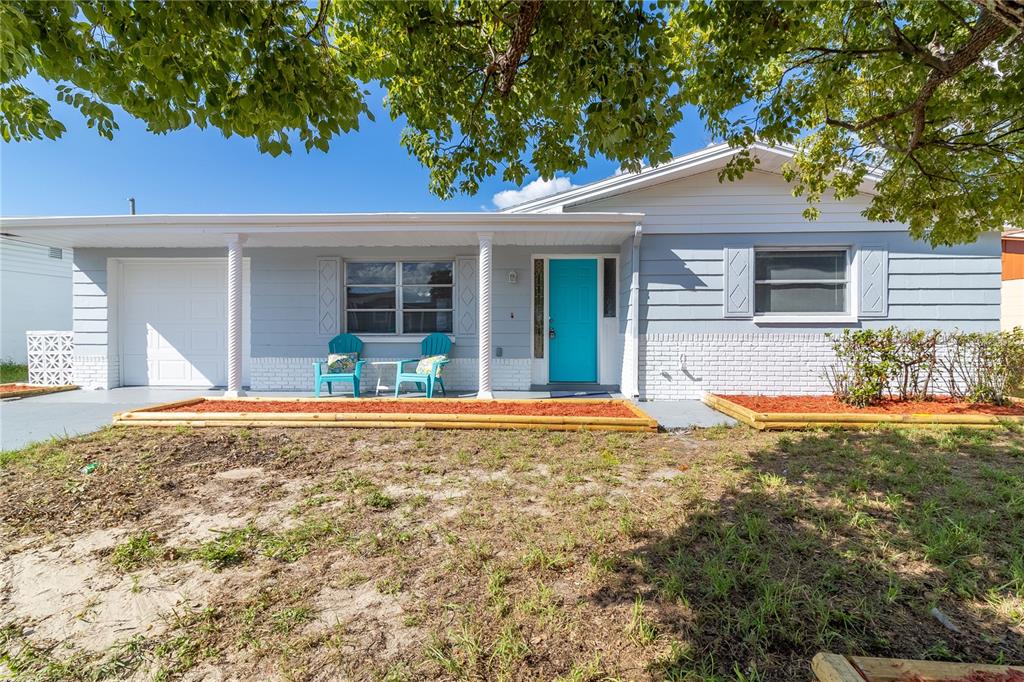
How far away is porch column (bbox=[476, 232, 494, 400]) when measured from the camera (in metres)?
6.52

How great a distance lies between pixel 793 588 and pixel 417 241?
6.59m

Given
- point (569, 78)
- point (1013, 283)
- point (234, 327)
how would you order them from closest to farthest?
point (569, 78) < point (234, 327) < point (1013, 283)

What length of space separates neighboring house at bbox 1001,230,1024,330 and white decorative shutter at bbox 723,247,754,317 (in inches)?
253

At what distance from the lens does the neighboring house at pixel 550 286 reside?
21.5ft

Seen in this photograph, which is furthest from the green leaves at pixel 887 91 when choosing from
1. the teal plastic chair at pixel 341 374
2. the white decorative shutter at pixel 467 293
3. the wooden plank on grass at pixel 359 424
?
Result: the teal plastic chair at pixel 341 374

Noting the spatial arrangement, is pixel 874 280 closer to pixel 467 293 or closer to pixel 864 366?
pixel 864 366

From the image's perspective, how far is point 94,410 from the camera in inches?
235

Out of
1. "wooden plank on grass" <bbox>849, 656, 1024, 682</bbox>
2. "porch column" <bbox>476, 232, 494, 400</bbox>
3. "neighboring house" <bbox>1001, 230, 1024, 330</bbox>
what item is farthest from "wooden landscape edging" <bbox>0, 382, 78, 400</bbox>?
"neighboring house" <bbox>1001, 230, 1024, 330</bbox>

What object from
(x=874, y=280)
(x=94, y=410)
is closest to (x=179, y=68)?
(x=94, y=410)

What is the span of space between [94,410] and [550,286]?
23.1 feet

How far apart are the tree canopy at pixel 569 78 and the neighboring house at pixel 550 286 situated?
5.24 ft

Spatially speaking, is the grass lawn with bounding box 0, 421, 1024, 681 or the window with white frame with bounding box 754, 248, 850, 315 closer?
the grass lawn with bounding box 0, 421, 1024, 681

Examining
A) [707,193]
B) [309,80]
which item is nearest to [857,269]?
[707,193]

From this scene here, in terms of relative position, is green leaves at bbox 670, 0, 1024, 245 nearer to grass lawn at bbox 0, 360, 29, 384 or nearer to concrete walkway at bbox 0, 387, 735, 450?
concrete walkway at bbox 0, 387, 735, 450
